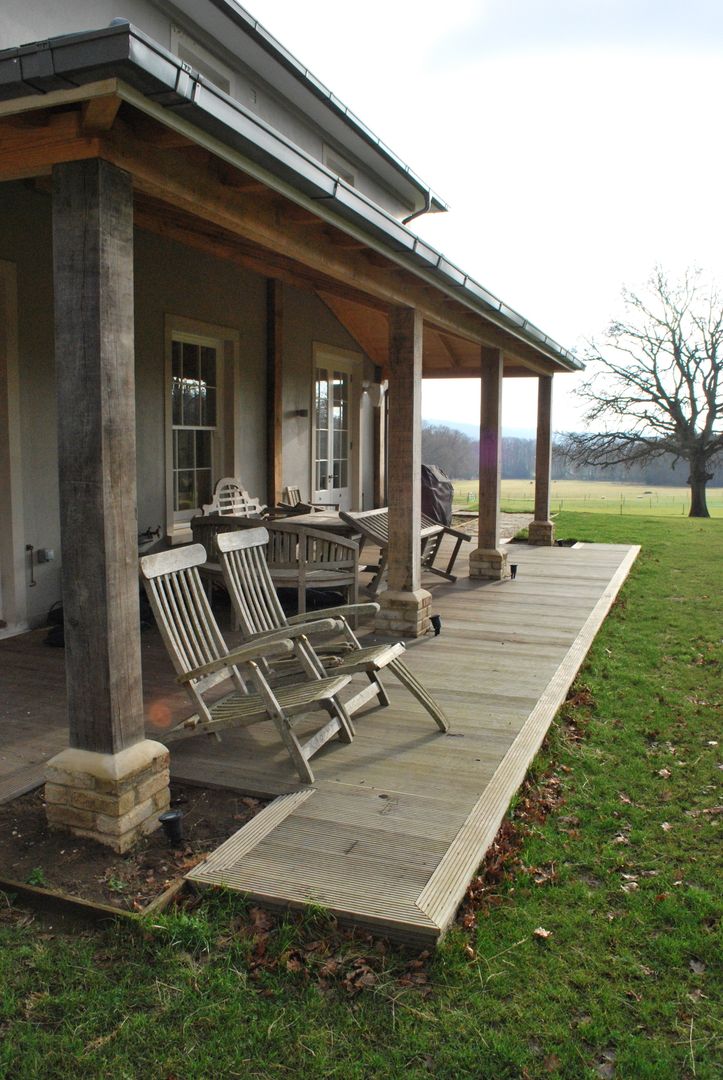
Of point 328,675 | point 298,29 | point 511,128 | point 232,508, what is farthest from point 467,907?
point 298,29

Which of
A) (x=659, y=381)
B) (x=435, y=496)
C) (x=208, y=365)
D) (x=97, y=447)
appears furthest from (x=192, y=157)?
(x=659, y=381)

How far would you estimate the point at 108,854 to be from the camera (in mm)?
2914

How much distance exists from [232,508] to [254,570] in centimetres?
301

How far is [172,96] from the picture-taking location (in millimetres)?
2594

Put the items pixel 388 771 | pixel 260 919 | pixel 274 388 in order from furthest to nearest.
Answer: pixel 274 388 → pixel 388 771 → pixel 260 919

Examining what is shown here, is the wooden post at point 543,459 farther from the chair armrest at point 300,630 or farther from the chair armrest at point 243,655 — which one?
the chair armrest at point 243,655

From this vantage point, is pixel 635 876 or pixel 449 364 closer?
pixel 635 876

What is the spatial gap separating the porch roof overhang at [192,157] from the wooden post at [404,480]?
0.30 metres

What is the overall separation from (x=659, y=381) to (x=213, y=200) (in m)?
32.1

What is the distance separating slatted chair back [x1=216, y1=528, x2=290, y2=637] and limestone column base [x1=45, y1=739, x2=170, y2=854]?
1503 millimetres

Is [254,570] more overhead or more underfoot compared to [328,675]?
more overhead

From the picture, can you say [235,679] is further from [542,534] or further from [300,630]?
[542,534]

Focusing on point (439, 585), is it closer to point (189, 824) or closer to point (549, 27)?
point (549, 27)

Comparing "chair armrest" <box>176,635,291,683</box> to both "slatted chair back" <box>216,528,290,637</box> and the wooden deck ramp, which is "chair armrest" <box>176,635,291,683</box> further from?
"slatted chair back" <box>216,528,290,637</box>
